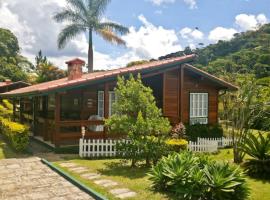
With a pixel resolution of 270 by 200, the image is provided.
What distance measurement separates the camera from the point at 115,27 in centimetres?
3170

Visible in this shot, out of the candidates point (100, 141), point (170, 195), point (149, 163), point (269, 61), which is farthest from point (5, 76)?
point (170, 195)

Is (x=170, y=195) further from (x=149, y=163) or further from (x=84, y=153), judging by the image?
(x=84, y=153)

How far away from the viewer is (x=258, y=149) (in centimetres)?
975

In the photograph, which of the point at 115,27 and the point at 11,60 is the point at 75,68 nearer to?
the point at 115,27

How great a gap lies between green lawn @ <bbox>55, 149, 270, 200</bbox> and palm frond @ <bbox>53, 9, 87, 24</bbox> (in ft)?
72.6

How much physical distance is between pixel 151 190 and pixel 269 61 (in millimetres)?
41667

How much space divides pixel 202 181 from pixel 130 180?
2.52 meters

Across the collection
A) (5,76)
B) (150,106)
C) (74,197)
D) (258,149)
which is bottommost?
(74,197)

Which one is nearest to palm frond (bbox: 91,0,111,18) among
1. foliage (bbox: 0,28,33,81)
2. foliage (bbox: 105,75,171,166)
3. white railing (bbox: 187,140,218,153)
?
white railing (bbox: 187,140,218,153)

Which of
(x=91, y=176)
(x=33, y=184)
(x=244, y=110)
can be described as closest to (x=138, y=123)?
(x=91, y=176)

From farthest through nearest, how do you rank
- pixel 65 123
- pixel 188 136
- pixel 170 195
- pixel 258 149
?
pixel 188 136
pixel 65 123
pixel 258 149
pixel 170 195

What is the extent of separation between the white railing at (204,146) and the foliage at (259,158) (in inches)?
203

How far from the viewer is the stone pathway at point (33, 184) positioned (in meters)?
7.58

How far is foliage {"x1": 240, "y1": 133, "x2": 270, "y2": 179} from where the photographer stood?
9.47 metres
